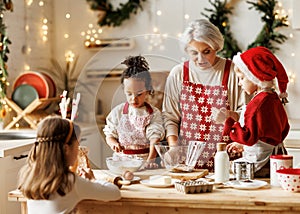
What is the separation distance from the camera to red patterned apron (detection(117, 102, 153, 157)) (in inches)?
92.1

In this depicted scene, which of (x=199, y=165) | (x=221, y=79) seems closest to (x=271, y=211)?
(x=199, y=165)

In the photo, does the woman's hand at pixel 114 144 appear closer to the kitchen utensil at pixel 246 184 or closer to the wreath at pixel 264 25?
the kitchen utensil at pixel 246 184

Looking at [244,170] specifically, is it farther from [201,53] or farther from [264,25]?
[264,25]

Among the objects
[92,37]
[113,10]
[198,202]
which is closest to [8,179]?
→ [198,202]

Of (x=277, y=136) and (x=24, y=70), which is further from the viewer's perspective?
(x=24, y=70)

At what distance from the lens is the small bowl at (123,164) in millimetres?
2363

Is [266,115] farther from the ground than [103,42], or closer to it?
closer to it

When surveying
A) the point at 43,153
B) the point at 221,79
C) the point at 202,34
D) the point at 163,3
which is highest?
the point at 163,3

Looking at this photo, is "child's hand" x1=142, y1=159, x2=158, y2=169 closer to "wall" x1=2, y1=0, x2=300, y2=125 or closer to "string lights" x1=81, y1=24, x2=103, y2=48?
A: "wall" x1=2, y1=0, x2=300, y2=125

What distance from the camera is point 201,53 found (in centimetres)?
251

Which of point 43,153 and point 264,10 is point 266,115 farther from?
point 264,10

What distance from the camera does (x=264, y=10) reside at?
14.3 feet

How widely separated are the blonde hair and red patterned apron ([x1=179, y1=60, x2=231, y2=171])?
23.9 inches

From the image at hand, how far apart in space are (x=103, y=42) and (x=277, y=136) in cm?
274
